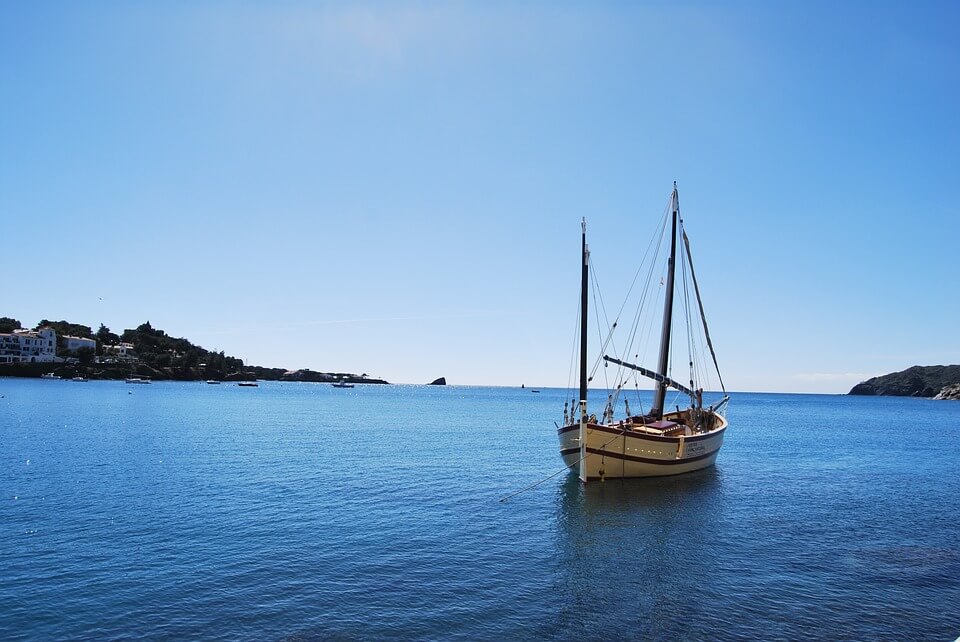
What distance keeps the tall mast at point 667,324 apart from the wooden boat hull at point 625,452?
3794mm

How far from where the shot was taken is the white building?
184 meters

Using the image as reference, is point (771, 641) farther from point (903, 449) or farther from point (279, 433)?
point (903, 449)

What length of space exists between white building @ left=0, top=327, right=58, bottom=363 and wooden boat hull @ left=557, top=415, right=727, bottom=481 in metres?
209

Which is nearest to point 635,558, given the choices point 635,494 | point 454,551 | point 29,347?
point 454,551

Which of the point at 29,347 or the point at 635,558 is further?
the point at 29,347

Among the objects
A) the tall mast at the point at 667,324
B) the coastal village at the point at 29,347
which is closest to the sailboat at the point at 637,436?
the tall mast at the point at 667,324

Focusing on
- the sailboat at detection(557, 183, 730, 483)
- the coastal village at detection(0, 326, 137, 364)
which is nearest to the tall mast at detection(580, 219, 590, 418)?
the sailboat at detection(557, 183, 730, 483)

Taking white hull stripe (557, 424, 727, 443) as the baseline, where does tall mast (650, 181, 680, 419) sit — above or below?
above

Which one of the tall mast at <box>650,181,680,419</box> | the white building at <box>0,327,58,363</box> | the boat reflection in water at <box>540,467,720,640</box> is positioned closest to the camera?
the boat reflection in water at <box>540,467,720,640</box>

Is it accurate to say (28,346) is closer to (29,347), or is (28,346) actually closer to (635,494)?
(29,347)

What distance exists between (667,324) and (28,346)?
698 ft

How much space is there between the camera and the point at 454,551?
20828 mm

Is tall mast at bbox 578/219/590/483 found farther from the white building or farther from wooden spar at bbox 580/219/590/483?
the white building

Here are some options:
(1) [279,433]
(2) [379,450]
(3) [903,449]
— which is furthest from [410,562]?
(3) [903,449]
